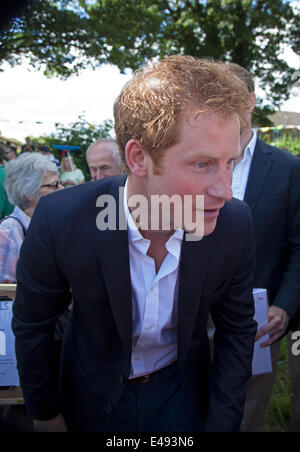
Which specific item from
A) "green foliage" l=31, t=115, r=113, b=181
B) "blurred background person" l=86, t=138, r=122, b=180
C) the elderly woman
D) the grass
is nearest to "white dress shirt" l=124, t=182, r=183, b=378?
the elderly woman

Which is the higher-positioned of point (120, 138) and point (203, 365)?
point (120, 138)

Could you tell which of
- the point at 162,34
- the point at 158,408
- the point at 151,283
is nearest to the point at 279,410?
the point at 158,408

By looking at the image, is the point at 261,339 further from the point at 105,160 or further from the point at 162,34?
the point at 162,34

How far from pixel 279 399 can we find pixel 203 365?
70.0 inches

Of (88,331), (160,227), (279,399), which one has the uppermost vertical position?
(160,227)

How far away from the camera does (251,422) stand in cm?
265

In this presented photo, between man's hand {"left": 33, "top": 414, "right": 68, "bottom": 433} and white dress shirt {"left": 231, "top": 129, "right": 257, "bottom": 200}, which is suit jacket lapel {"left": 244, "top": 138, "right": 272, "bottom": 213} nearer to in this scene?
white dress shirt {"left": 231, "top": 129, "right": 257, "bottom": 200}

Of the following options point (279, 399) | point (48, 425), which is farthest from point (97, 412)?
point (279, 399)

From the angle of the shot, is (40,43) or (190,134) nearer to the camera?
(190,134)

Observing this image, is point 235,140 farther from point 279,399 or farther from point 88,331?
point 279,399

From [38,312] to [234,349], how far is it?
2.73 ft

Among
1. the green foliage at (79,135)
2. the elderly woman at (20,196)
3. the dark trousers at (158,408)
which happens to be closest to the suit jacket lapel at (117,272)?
the dark trousers at (158,408)

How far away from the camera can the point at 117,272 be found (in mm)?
1378

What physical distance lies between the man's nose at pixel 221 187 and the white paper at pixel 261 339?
3.02 ft
